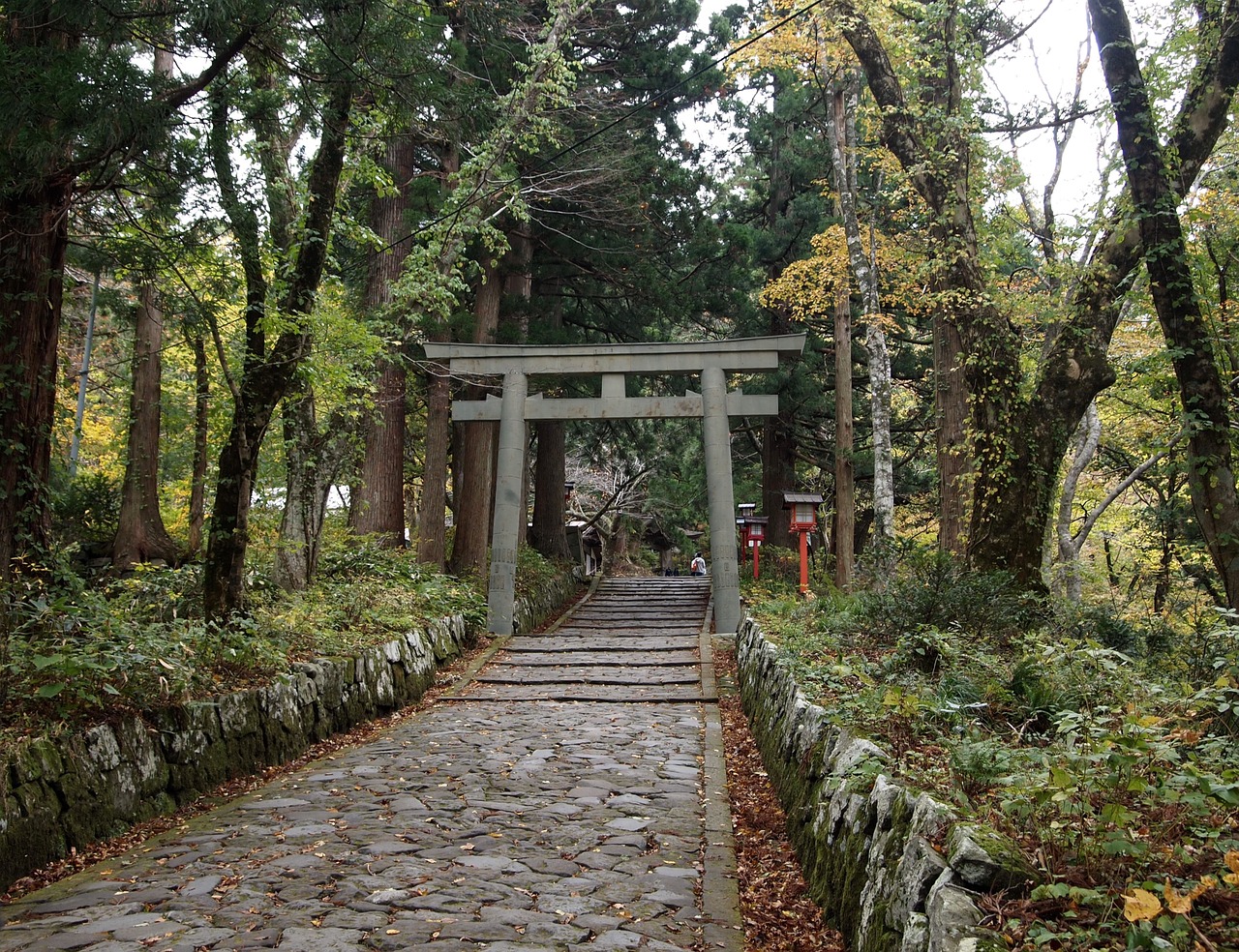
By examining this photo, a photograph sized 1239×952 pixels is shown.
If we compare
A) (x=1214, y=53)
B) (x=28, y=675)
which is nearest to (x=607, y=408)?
(x=1214, y=53)

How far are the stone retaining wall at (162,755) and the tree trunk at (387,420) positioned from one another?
565cm

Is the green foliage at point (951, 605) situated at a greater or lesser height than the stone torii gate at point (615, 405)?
lesser

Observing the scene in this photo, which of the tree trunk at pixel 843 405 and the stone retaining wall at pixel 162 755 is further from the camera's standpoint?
the tree trunk at pixel 843 405

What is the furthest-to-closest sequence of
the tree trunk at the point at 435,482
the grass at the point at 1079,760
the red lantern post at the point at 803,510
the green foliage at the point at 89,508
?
the red lantern post at the point at 803,510 → the tree trunk at the point at 435,482 → the green foliage at the point at 89,508 → the grass at the point at 1079,760

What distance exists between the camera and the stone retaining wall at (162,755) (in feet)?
14.1

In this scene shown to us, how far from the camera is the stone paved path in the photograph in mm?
3721

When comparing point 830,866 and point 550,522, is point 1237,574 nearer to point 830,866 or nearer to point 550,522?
point 830,866

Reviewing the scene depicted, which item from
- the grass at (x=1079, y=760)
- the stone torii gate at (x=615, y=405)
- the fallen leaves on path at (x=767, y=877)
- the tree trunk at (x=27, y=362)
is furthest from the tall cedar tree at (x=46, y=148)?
the stone torii gate at (x=615, y=405)

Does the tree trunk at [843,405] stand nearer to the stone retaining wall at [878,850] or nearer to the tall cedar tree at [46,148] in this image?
the stone retaining wall at [878,850]

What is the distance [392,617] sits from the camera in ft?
33.4

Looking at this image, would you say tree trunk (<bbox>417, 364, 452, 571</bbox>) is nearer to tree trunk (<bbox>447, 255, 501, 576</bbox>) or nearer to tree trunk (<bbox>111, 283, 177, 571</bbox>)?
tree trunk (<bbox>447, 255, 501, 576</bbox>)

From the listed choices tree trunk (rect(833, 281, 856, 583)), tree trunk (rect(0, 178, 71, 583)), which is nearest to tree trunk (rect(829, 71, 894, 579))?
tree trunk (rect(833, 281, 856, 583))

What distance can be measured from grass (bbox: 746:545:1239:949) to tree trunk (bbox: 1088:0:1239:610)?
109 centimetres

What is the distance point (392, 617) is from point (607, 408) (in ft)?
17.4
